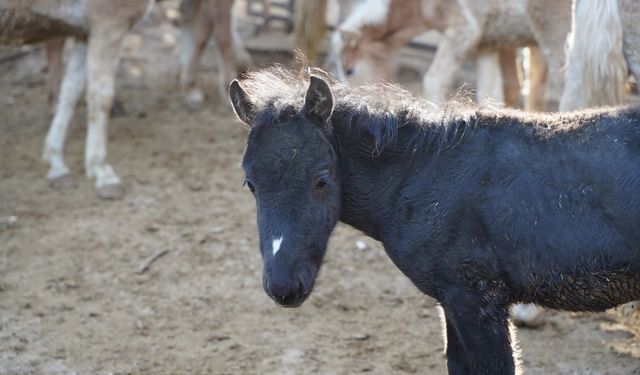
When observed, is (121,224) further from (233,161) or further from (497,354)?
(497,354)

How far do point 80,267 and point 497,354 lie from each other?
366cm

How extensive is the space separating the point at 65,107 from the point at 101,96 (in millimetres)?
409

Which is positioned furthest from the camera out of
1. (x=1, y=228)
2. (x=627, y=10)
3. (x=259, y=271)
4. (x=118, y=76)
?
(x=118, y=76)

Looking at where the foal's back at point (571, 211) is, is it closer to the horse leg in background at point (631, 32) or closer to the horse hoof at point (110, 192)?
the horse leg in background at point (631, 32)

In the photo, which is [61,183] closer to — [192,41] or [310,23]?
[192,41]

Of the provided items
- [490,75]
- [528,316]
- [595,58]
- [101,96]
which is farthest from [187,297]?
[490,75]

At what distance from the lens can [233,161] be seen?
8.34 m

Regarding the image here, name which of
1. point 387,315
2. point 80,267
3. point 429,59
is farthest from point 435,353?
point 429,59

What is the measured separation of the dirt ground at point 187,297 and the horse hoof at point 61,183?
8 cm

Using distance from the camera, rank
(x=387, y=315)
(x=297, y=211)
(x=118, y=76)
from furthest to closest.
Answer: (x=118, y=76) < (x=387, y=315) < (x=297, y=211)

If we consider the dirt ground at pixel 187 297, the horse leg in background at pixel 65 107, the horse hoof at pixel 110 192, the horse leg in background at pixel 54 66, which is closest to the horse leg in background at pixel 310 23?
the dirt ground at pixel 187 297

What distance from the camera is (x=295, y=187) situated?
3613 millimetres

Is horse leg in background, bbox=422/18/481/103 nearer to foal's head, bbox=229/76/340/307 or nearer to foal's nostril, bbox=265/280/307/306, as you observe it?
foal's head, bbox=229/76/340/307

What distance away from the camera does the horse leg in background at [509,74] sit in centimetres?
827
